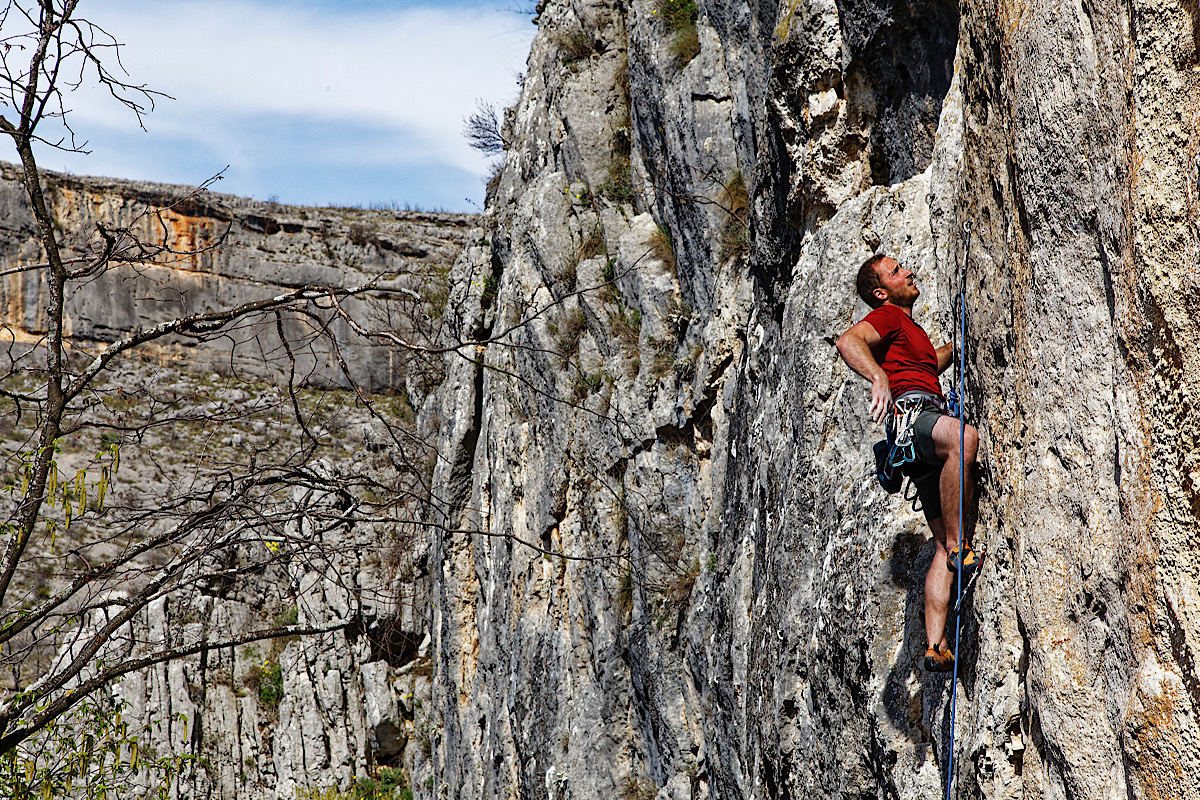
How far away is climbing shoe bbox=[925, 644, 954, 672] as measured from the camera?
14.0 ft

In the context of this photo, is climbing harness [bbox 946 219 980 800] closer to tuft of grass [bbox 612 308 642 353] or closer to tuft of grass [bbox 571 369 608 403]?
tuft of grass [bbox 612 308 642 353]

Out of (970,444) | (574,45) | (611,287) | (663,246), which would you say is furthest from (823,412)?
(574,45)

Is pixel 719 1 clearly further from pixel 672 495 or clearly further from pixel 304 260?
pixel 304 260

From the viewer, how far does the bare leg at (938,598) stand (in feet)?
14.0

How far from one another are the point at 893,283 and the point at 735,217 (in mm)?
4556

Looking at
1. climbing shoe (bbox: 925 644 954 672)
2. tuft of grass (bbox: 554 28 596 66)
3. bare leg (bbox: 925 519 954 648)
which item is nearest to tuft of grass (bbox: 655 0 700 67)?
tuft of grass (bbox: 554 28 596 66)

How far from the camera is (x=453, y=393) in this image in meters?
16.9

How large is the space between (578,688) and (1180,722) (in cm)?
890

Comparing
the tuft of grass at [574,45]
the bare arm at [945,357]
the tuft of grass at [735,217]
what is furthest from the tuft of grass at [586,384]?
the bare arm at [945,357]

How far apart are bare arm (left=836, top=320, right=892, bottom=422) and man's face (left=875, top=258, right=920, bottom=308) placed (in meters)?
0.35


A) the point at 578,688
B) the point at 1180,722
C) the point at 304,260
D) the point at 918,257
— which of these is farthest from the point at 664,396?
the point at 304,260

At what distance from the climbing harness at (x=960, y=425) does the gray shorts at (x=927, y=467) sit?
0.12 m

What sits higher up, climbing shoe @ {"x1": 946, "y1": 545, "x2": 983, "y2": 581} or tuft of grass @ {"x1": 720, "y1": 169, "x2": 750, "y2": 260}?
tuft of grass @ {"x1": 720, "y1": 169, "x2": 750, "y2": 260}

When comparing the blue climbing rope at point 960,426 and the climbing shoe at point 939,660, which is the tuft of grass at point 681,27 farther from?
the climbing shoe at point 939,660
